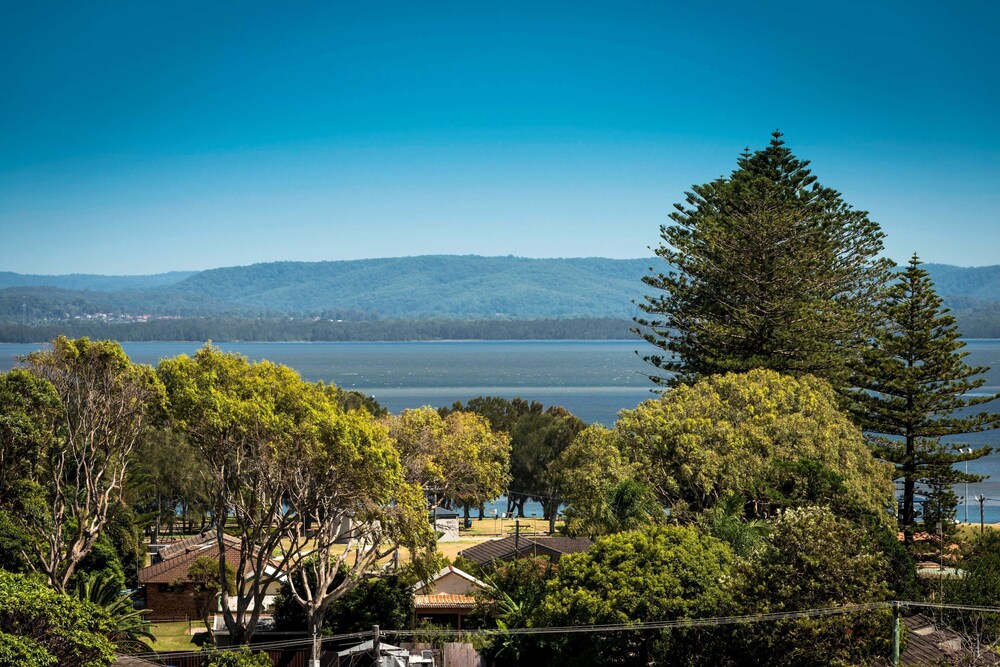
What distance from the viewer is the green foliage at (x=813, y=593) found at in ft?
60.6

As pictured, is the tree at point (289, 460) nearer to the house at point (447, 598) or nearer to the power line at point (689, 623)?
the power line at point (689, 623)

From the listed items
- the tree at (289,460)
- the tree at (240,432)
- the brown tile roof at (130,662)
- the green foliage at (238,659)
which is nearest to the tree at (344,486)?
the tree at (289,460)

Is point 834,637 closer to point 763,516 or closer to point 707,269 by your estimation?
point 763,516

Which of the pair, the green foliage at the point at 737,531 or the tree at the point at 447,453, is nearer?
the green foliage at the point at 737,531

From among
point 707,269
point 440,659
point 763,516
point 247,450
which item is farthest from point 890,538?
point 707,269

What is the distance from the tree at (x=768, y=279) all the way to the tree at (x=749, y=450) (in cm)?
906

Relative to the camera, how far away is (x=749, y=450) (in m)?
30.2

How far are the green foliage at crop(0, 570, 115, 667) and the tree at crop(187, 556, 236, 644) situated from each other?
14.6m

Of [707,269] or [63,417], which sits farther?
[707,269]

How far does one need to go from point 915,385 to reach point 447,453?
633 inches

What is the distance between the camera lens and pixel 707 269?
44.6 meters

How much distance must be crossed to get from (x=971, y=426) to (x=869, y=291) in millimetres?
7796

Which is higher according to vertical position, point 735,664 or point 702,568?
point 702,568

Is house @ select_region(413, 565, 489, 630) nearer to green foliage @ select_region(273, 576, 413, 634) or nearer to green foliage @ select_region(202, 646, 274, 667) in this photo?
green foliage @ select_region(273, 576, 413, 634)
